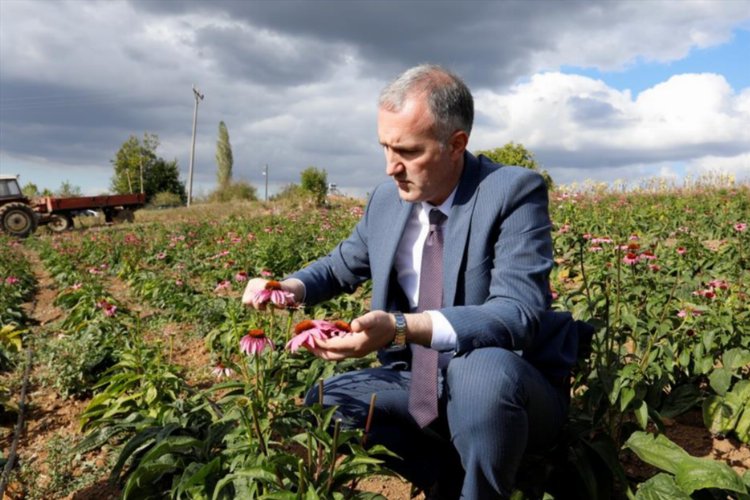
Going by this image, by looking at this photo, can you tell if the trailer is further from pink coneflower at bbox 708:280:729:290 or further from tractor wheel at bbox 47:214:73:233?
pink coneflower at bbox 708:280:729:290

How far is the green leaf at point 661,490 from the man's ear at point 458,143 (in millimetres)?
993

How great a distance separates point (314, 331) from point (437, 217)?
637mm

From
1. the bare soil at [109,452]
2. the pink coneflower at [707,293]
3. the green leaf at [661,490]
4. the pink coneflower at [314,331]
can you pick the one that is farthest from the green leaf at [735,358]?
the pink coneflower at [314,331]

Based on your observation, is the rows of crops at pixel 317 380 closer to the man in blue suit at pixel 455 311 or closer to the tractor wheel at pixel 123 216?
the man in blue suit at pixel 455 311

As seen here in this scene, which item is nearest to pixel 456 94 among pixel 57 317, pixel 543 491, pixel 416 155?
pixel 416 155

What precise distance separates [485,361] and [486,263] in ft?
1.05

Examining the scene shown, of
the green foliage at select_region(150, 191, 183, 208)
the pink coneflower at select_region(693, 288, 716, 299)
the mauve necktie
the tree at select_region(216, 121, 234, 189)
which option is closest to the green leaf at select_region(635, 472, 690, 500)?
the mauve necktie

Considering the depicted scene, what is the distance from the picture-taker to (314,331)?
1.47m

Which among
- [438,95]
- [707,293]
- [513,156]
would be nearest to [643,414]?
[438,95]

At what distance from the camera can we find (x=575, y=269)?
15.4ft

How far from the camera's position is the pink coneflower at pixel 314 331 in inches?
57.3

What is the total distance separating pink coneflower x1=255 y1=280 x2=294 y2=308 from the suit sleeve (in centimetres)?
44

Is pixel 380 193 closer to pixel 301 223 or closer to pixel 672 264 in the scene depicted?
pixel 672 264

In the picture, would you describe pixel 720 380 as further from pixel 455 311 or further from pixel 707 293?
pixel 455 311
